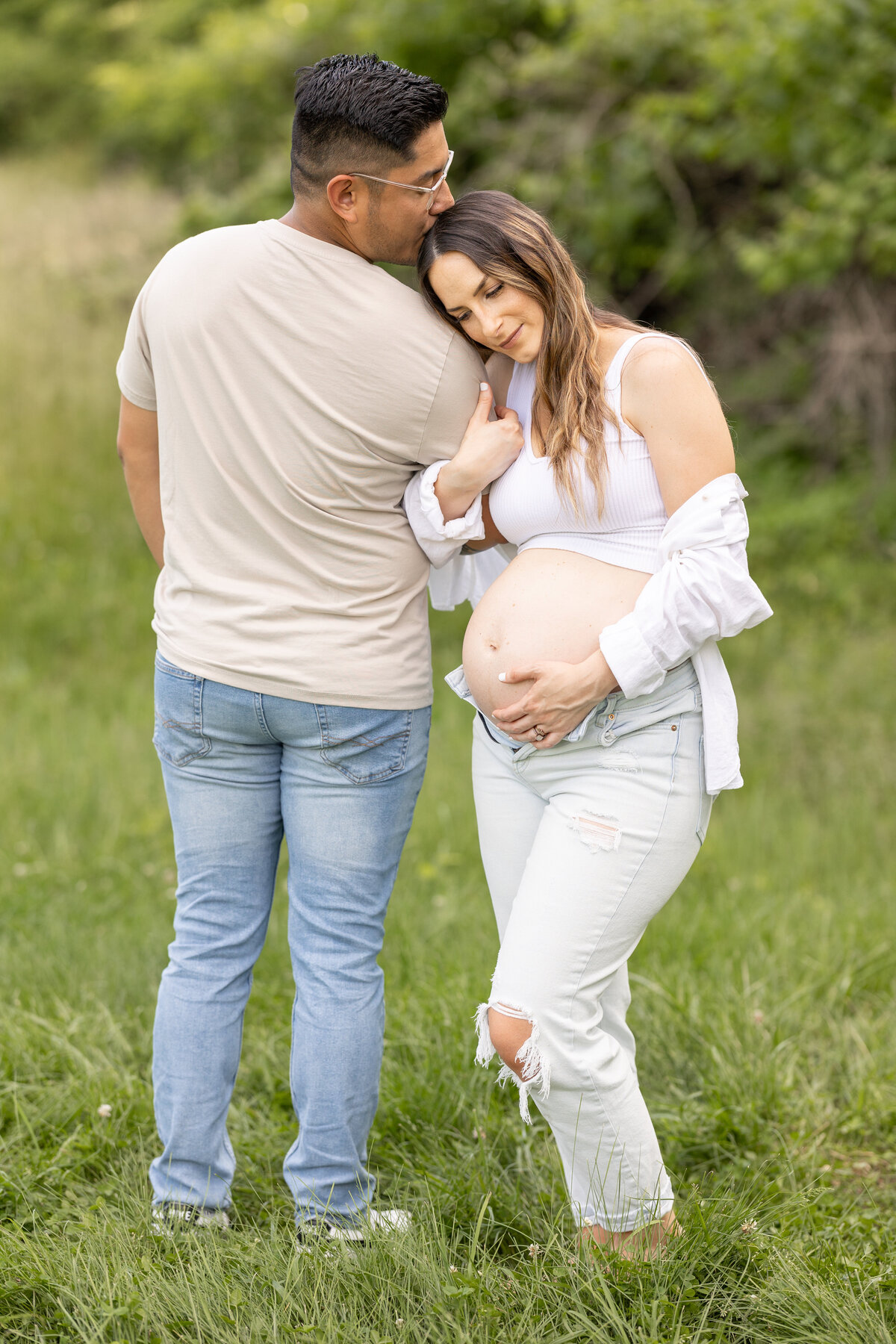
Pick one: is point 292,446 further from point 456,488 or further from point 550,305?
point 550,305

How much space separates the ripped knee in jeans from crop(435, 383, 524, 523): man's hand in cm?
92

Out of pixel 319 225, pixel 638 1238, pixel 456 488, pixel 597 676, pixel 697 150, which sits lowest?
pixel 638 1238

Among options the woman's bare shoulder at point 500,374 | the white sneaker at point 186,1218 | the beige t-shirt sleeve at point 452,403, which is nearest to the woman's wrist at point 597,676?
the beige t-shirt sleeve at point 452,403

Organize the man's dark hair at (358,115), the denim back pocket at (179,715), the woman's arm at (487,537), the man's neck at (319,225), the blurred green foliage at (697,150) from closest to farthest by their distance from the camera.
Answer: the man's dark hair at (358,115), the man's neck at (319,225), the denim back pocket at (179,715), the woman's arm at (487,537), the blurred green foliage at (697,150)

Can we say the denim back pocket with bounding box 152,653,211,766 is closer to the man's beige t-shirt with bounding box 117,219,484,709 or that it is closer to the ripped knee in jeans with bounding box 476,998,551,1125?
the man's beige t-shirt with bounding box 117,219,484,709

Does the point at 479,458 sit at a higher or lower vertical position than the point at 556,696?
higher

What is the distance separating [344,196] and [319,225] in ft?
0.25

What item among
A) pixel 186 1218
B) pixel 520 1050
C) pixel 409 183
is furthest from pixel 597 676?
pixel 186 1218

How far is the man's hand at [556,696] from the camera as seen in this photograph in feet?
7.18

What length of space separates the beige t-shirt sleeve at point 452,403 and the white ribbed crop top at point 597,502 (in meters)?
0.13

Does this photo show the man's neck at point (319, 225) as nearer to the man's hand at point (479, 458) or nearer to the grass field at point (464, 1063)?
the man's hand at point (479, 458)

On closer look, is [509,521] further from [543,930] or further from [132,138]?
[132,138]

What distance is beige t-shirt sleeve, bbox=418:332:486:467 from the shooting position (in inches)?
90.4

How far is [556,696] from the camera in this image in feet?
7.20
